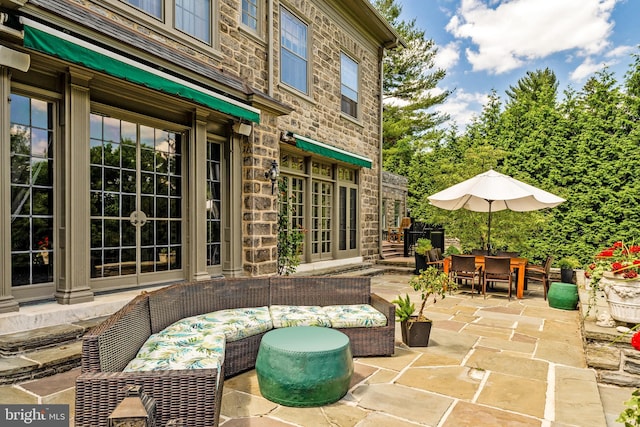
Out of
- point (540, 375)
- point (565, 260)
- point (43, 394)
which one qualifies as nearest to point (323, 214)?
point (565, 260)

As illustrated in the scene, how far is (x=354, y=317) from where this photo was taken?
4.27 m

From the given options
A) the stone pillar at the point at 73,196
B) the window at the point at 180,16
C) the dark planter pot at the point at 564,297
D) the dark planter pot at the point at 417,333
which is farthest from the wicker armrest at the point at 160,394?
the dark planter pot at the point at 564,297

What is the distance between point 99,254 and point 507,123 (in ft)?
32.8

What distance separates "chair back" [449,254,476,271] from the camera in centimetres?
759

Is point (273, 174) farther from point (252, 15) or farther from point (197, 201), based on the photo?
point (252, 15)

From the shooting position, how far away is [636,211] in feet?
28.5

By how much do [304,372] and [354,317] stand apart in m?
1.31

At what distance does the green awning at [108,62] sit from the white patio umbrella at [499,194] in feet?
15.3

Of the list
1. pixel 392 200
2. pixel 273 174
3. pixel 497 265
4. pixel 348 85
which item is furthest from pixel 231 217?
pixel 392 200

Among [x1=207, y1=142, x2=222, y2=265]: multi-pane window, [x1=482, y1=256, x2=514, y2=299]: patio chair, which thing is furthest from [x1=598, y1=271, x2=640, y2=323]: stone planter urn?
[x1=207, y1=142, x2=222, y2=265]: multi-pane window

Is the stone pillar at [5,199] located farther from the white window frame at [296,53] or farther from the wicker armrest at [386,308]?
the white window frame at [296,53]

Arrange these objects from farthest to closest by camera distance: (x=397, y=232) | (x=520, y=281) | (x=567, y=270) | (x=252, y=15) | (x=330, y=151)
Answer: (x=397, y=232), (x=330, y=151), (x=567, y=270), (x=520, y=281), (x=252, y=15)

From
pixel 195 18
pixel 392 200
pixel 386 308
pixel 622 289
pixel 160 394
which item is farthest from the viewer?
pixel 392 200

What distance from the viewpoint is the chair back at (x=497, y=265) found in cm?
734
